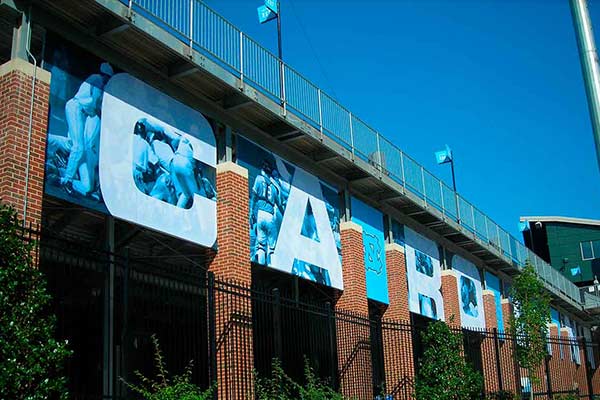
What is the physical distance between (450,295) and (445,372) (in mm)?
11884

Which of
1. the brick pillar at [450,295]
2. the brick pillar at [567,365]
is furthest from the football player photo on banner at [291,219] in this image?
the brick pillar at [567,365]

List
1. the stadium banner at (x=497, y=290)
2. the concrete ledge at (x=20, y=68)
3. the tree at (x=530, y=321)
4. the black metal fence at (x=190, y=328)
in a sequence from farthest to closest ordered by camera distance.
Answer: the stadium banner at (x=497, y=290), the tree at (x=530, y=321), the concrete ledge at (x=20, y=68), the black metal fence at (x=190, y=328)

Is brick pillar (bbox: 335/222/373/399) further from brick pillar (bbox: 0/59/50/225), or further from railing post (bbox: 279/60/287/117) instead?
brick pillar (bbox: 0/59/50/225)

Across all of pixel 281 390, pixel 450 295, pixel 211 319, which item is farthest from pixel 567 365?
pixel 211 319

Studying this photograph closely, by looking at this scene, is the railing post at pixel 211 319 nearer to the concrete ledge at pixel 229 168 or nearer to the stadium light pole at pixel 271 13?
the concrete ledge at pixel 229 168

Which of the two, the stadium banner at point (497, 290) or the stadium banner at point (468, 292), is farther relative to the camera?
the stadium banner at point (497, 290)

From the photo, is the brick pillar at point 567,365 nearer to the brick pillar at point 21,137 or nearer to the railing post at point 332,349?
the railing post at point 332,349

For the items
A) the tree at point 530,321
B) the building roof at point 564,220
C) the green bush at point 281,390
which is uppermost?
the building roof at point 564,220

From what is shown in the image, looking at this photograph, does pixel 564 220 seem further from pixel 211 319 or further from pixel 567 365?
pixel 211 319

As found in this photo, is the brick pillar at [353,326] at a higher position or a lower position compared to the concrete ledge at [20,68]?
lower

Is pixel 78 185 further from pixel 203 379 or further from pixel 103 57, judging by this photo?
pixel 203 379

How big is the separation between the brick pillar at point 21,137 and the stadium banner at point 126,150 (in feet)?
1.08

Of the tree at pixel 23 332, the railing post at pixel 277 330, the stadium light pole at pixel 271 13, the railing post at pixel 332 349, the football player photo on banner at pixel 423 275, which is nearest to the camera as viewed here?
the tree at pixel 23 332

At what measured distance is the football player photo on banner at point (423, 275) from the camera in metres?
25.3
